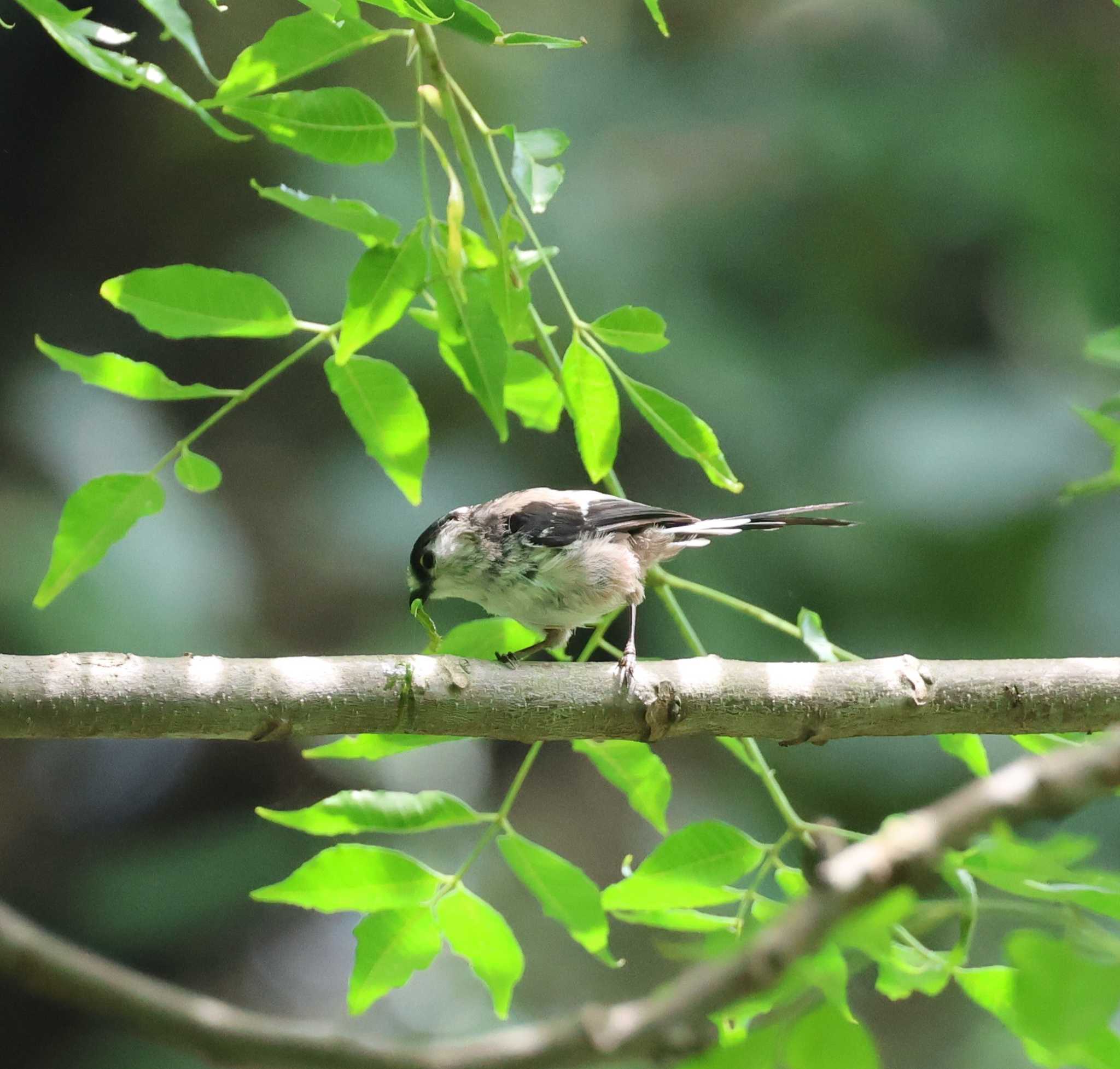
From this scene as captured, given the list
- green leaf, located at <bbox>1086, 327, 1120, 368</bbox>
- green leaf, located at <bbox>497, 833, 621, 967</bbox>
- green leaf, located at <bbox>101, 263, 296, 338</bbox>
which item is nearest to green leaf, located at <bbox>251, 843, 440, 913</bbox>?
green leaf, located at <bbox>497, 833, 621, 967</bbox>

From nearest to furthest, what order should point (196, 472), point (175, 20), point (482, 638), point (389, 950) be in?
point (175, 20) < point (389, 950) < point (196, 472) < point (482, 638)

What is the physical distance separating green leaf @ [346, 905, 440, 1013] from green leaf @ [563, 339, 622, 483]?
2.20 ft

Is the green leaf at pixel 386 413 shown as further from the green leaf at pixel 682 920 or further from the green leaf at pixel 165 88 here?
the green leaf at pixel 682 920

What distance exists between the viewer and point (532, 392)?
74.2 inches

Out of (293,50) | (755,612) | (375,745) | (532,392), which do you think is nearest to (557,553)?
(532,392)

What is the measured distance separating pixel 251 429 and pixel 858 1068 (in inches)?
154

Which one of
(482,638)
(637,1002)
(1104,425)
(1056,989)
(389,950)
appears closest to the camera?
(637,1002)

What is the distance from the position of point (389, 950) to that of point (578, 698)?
0.41 m

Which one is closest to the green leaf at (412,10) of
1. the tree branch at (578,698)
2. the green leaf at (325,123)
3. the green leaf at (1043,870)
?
the green leaf at (325,123)

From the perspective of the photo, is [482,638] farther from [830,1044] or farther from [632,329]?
[830,1044]

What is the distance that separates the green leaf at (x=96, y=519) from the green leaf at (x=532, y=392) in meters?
0.57

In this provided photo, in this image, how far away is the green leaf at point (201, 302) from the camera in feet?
5.10

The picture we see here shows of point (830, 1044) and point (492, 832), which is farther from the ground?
point (830, 1044)

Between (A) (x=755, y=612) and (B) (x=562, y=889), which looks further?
(A) (x=755, y=612)
